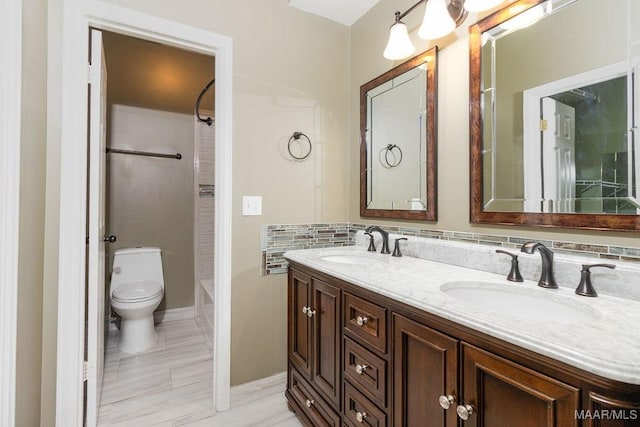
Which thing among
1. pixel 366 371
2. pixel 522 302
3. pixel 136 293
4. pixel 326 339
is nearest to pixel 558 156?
pixel 522 302

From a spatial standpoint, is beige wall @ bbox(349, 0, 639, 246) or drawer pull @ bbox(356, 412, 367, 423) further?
beige wall @ bbox(349, 0, 639, 246)

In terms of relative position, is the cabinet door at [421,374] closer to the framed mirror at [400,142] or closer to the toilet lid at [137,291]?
the framed mirror at [400,142]

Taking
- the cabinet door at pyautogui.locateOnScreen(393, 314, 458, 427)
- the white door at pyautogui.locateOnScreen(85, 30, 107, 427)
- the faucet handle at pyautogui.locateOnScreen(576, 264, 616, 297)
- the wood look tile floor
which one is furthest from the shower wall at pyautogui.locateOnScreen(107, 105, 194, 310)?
the faucet handle at pyautogui.locateOnScreen(576, 264, 616, 297)

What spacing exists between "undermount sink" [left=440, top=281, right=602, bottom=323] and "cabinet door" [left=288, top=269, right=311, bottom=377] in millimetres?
724

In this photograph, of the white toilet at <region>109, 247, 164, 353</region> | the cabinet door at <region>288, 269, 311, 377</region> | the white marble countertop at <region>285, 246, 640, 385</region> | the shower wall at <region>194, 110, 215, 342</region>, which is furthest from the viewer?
the shower wall at <region>194, 110, 215, 342</region>

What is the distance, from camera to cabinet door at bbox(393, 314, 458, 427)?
0.82 meters

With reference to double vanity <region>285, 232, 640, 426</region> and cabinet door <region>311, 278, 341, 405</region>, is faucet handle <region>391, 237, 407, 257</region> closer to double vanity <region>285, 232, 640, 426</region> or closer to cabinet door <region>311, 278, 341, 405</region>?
double vanity <region>285, 232, 640, 426</region>

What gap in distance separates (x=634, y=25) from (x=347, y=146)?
154 cm

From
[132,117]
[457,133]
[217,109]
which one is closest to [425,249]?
[457,133]

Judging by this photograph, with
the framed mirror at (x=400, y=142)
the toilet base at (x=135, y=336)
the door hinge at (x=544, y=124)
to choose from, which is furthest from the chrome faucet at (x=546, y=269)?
the toilet base at (x=135, y=336)

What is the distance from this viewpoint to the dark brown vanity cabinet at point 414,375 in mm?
588

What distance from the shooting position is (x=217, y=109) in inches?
70.5

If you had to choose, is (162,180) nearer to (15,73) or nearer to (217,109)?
(217,109)

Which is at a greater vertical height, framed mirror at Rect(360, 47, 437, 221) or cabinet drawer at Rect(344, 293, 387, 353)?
framed mirror at Rect(360, 47, 437, 221)
